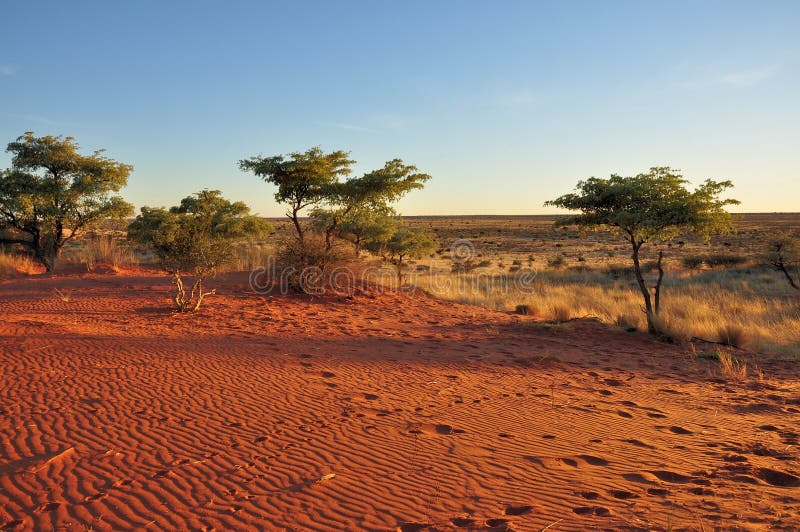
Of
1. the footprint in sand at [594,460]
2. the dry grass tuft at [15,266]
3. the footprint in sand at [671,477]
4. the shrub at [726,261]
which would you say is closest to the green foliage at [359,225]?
the dry grass tuft at [15,266]

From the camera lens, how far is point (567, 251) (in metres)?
41.9

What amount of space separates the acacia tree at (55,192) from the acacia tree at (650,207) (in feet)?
60.6

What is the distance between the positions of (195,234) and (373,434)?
905 cm

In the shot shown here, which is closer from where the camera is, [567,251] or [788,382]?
[788,382]

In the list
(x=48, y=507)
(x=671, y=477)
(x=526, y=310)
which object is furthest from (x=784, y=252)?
(x=48, y=507)

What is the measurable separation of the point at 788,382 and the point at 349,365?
25.1 ft

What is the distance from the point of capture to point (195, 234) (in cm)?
1241

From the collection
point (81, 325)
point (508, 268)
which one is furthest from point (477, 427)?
point (508, 268)

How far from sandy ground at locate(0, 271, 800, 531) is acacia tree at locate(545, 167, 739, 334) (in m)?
3.27

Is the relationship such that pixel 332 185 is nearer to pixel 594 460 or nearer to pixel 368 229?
pixel 368 229

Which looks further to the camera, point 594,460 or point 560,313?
point 560,313

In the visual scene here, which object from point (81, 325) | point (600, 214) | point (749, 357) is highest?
point (600, 214)

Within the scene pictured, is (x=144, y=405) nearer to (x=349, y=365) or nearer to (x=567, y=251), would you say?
(x=349, y=365)

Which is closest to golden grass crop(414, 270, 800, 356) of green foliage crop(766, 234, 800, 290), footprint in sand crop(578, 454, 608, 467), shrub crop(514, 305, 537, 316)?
shrub crop(514, 305, 537, 316)
